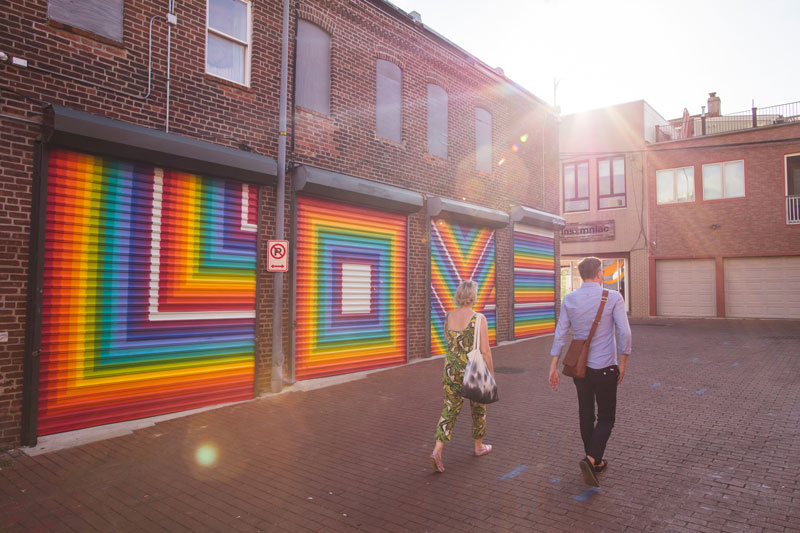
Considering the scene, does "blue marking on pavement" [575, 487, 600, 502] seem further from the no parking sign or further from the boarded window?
the boarded window

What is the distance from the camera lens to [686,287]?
2289cm

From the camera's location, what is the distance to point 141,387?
21.6ft

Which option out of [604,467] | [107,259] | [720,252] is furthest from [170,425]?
[720,252]

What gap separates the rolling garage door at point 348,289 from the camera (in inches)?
348

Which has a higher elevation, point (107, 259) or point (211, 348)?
point (107, 259)

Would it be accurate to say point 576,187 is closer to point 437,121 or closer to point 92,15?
point 437,121

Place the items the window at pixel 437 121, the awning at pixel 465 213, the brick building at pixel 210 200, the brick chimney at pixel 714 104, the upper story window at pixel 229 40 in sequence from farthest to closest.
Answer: the brick chimney at pixel 714 104 → the window at pixel 437 121 → the awning at pixel 465 213 → the upper story window at pixel 229 40 → the brick building at pixel 210 200

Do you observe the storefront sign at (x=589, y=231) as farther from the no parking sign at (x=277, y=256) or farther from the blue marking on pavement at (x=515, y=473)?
the blue marking on pavement at (x=515, y=473)

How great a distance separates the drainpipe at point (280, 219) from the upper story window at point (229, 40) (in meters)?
0.60

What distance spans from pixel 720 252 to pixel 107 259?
2356 cm

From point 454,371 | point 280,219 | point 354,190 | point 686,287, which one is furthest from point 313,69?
point 686,287

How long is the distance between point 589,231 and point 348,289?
1912 cm

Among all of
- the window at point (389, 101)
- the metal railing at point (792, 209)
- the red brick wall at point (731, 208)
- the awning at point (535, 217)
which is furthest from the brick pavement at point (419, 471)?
the metal railing at point (792, 209)

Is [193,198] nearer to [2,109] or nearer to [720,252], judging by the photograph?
[2,109]
